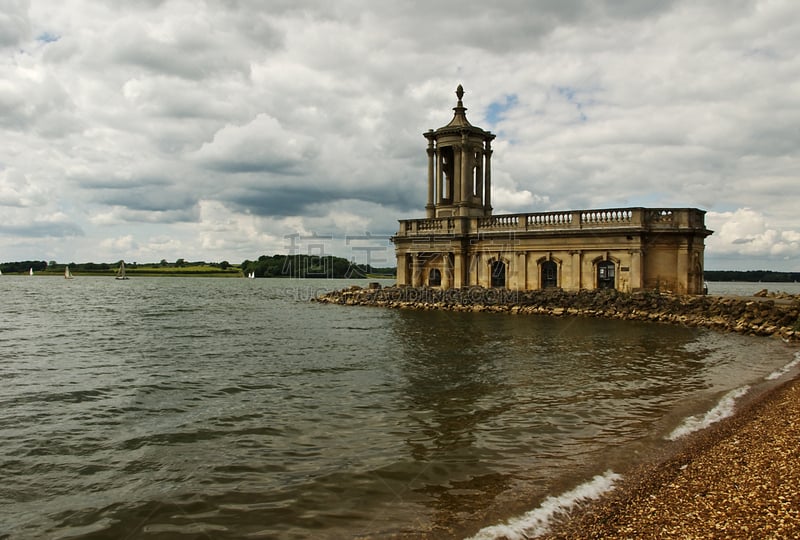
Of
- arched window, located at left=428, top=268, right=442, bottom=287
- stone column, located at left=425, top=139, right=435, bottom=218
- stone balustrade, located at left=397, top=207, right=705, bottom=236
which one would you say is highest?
stone column, located at left=425, top=139, right=435, bottom=218

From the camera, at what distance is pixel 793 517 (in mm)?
5223

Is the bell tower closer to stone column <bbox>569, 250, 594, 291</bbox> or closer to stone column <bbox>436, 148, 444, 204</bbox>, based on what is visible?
stone column <bbox>436, 148, 444, 204</bbox>

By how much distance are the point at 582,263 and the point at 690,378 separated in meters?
20.3

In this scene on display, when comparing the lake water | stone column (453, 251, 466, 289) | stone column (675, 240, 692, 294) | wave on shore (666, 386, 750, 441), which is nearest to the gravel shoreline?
wave on shore (666, 386, 750, 441)

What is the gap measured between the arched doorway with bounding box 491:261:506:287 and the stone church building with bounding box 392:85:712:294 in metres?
0.07

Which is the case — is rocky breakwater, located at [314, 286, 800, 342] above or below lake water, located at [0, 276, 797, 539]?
above

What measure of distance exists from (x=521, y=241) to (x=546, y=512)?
30.8 metres

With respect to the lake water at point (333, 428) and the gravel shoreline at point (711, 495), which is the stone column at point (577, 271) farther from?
the gravel shoreline at point (711, 495)

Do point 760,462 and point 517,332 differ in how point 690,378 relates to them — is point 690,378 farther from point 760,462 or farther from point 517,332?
point 517,332

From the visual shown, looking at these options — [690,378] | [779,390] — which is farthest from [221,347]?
[779,390]

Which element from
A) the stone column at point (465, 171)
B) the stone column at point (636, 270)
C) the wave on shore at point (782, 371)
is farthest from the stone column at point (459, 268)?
the wave on shore at point (782, 371)

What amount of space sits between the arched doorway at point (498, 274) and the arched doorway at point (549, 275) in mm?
3081

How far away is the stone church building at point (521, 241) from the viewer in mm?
31109

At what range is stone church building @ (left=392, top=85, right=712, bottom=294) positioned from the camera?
31109mm
